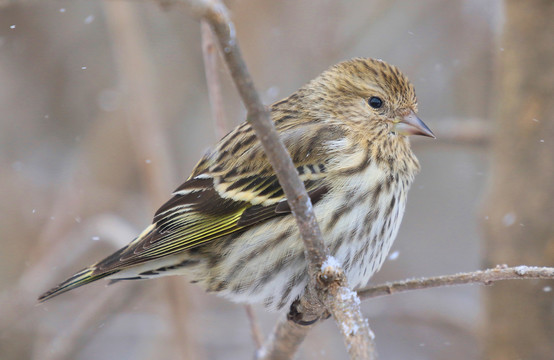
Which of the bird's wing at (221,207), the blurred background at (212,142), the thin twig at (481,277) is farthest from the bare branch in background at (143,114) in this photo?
the thin twig at (481,277)

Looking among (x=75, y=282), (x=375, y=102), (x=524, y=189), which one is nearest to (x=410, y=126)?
(x=375, y=102)

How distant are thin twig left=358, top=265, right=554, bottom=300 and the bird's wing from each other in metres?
0.59

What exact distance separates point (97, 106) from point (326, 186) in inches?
151

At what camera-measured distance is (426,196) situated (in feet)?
23.6

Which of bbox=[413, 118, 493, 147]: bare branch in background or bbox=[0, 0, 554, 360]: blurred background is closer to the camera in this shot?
bbox=[0, 0, 554, 360]: blurred background

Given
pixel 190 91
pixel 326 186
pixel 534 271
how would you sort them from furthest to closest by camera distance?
1. pixel 190 91
2. pixel 326 186
3. pixel 534 271

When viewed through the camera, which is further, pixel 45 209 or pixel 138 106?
pixel 45 209

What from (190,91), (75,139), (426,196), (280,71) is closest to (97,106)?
(75,139)

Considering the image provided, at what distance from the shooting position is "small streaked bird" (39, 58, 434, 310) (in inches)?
113

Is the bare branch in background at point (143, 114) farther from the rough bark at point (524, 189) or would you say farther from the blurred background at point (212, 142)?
the rough bark at point (524, 189)

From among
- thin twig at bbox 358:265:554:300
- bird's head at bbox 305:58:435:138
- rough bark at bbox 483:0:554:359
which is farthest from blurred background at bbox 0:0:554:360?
thin twig at bbox 358:265:554:300

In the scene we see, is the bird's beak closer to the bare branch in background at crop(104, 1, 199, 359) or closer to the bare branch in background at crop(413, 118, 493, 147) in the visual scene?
the bare branch in background at crop(413, 118, 493, 147)

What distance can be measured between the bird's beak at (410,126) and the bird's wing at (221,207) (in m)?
0.49

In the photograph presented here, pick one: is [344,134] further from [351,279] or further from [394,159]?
[351,279]
